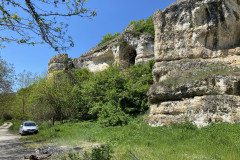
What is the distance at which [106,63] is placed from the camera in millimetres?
35594

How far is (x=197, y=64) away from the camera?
14.7m

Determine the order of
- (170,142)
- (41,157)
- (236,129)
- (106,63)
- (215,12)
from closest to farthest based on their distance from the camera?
(41,157) < (170,142) < (236,129) < (215,12) < (106,63)

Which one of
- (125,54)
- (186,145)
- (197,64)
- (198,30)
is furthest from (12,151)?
(125,54)

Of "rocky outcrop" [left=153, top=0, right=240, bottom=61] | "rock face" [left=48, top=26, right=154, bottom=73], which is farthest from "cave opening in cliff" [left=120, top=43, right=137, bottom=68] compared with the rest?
"rocky outcrop" [left=153, top=0, right=240, bottom=61]

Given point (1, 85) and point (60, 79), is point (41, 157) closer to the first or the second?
point (1, 85)

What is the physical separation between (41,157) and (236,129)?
887cm

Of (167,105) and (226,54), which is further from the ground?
(226,54)

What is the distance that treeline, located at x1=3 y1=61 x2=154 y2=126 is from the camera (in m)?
18.4

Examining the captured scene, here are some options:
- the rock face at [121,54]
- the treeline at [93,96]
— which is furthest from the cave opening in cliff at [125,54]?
the treeline at [93,96]

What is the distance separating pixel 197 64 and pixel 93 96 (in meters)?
11.7

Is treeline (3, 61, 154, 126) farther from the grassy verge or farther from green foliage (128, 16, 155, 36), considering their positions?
green foliage (128, 16, 155, 36)

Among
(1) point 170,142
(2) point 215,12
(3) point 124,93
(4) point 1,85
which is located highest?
(2) point 215,12

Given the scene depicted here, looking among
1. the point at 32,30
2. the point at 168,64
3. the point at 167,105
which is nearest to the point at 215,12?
the point at 168,64

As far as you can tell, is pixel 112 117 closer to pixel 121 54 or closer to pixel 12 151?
pixel 12 151
